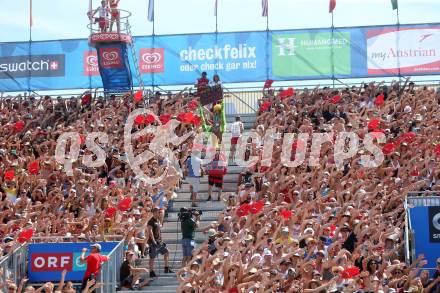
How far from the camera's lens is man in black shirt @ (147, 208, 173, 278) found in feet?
60.5

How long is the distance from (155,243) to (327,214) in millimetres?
2859

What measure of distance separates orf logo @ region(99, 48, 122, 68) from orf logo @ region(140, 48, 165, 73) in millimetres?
2245

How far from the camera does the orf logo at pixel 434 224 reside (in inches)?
730

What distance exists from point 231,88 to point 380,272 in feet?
52.0

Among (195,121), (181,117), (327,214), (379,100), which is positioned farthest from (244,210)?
(379,100)

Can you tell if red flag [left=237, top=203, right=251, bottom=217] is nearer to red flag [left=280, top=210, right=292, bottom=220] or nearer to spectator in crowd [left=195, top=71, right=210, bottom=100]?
red flag [left=280, top=210, right=292, bottom=220]

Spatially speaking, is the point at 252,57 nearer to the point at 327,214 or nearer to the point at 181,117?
the point at 181,117

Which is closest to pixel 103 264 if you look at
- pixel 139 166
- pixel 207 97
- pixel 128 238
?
pixel 128 238

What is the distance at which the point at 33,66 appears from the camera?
33.5m

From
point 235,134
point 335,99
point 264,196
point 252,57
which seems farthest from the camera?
point 252,57

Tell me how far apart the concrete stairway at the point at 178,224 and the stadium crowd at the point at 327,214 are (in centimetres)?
53

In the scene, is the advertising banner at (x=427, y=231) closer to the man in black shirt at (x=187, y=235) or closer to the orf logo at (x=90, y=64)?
the man in black shirt at (x=187, y=235)

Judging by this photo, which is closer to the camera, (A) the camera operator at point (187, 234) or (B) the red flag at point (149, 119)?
(A) the camera operator at point (187, 234)

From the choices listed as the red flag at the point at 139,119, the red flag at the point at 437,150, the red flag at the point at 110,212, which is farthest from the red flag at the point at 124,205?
the red flag at the point at 437,150
